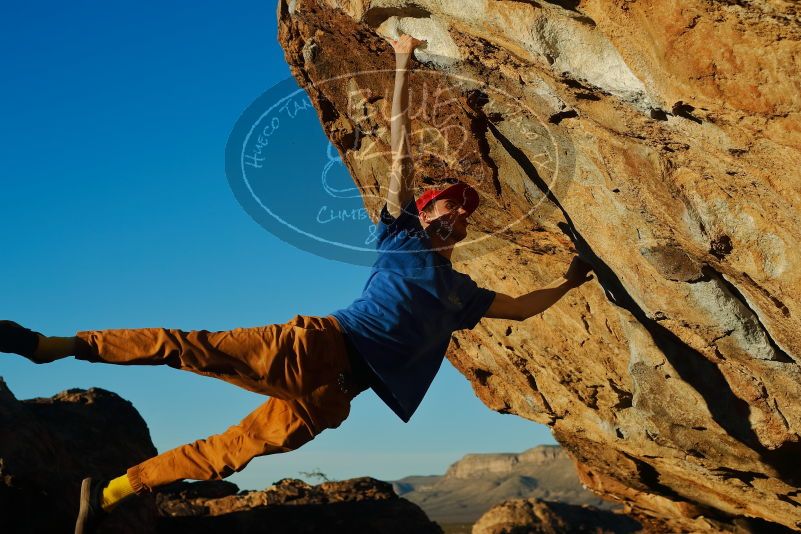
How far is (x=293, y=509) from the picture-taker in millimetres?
10922

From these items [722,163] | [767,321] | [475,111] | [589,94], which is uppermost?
[475,111]

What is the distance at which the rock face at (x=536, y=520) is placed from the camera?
53.4 feet

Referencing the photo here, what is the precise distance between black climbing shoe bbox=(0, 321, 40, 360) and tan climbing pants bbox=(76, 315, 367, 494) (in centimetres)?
23

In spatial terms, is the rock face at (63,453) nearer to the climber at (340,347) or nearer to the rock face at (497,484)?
the climber at (340,347)

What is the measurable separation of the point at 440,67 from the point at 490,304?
4.68 feet

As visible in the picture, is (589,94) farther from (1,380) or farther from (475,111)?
(1,380)

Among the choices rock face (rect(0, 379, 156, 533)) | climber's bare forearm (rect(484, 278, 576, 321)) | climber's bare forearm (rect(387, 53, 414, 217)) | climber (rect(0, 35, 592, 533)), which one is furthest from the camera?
rock face (rect(0, 379, 156, 533))

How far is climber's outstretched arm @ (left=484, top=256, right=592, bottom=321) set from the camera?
5160mm

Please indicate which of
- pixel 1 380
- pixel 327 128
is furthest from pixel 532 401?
pixel 1 380

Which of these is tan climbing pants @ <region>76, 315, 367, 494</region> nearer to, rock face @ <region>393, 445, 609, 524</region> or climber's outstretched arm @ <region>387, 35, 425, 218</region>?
climber's outstretched arm @ <region>387, 35, 425, 218</region>

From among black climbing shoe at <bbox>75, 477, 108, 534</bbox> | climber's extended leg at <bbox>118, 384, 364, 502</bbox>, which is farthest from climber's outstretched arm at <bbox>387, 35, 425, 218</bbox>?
black climbing shoe at <bbox>75, 477, 108, 534</bbox>

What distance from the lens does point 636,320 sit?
5.86 m

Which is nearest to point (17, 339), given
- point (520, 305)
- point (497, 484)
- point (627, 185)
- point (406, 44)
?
point (406, 44)

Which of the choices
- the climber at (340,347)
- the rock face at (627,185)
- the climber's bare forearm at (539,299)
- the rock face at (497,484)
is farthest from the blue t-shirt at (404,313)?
the rock face at (497,484)
